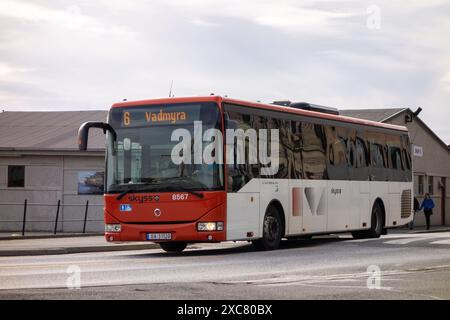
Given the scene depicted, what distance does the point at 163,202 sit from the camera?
65.9ft

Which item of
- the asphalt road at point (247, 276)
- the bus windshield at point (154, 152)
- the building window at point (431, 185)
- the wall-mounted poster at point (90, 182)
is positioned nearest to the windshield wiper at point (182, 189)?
the bus windshield at point (154, 152)

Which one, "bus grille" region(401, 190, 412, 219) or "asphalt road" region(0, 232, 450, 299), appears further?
"bus grille" region(401, 190, 412, 219)

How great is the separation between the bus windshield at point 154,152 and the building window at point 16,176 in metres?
19.5

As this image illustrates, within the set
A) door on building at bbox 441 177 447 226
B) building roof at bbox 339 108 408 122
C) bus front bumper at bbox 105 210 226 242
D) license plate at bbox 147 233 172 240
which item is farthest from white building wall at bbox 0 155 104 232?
door on building at bbox 441 177 447 226

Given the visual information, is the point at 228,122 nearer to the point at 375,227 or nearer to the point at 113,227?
the point at 113,227

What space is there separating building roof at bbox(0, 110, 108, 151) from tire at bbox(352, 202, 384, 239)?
13.2 m

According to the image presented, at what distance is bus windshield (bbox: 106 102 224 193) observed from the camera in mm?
19844

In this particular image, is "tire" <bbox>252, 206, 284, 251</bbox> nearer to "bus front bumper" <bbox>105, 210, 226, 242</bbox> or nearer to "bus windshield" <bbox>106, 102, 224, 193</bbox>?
"bus front bumper" <bbox>105, 210, 226, 242</bbox>

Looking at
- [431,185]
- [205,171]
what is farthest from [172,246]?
[431,185]

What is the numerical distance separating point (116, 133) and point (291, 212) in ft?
15.7
